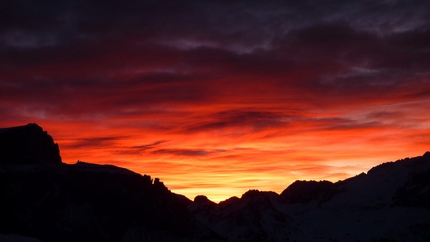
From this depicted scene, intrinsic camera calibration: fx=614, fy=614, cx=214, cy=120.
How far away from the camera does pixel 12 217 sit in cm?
12306

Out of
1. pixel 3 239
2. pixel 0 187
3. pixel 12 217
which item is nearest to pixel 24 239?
pixel 3 239

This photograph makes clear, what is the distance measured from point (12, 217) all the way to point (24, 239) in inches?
1825

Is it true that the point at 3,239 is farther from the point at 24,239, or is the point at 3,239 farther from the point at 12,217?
the point at 12,217

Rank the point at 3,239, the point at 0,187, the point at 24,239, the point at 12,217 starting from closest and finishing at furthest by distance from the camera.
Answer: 1. the point at 3,239
2. the point at 24,239
3. the point at 12,217
4. the point at 0,187

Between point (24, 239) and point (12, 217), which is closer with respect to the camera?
point (24, 239)

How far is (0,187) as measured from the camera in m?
198

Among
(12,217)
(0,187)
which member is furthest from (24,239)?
(0,187)

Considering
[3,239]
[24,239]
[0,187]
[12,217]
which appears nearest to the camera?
[3,239]

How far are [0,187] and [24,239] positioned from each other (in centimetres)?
12706

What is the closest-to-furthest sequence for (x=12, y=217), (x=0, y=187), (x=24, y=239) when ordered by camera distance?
(x=24, y=239), (x=12, y=217), (x=0, y=187)

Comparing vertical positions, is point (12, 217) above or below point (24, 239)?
above

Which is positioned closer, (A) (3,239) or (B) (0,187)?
(A) (3,239)

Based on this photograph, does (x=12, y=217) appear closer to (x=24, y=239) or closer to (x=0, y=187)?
(x=24, y=239)

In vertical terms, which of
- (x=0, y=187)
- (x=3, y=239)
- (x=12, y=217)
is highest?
(x=0, y=187)
